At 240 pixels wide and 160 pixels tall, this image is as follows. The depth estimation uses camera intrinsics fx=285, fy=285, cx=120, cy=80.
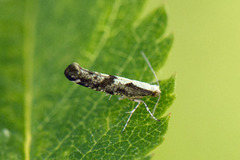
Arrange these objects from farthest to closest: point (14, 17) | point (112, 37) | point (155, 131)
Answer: point (14, 17)
point (112, 37)
point (155, 131)

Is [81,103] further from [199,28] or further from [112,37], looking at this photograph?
[199,28]

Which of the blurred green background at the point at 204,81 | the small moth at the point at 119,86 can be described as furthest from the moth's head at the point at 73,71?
the blurred green background at the point at 204,81

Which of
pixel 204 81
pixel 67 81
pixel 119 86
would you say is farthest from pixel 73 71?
pixel 204 81

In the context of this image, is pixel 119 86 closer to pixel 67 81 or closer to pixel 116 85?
pixel 116 85

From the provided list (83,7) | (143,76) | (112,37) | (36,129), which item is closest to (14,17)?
(83,7)

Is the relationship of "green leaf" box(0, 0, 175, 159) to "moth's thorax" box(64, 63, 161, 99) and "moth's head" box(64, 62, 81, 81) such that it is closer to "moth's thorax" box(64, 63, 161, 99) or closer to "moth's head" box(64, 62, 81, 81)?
"moth's thorax" box(64, 63, 161, 99)

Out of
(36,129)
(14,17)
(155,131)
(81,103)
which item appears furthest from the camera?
(14,17)

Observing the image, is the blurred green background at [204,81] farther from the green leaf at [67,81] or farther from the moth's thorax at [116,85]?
the moth's thorax at [116,85]
